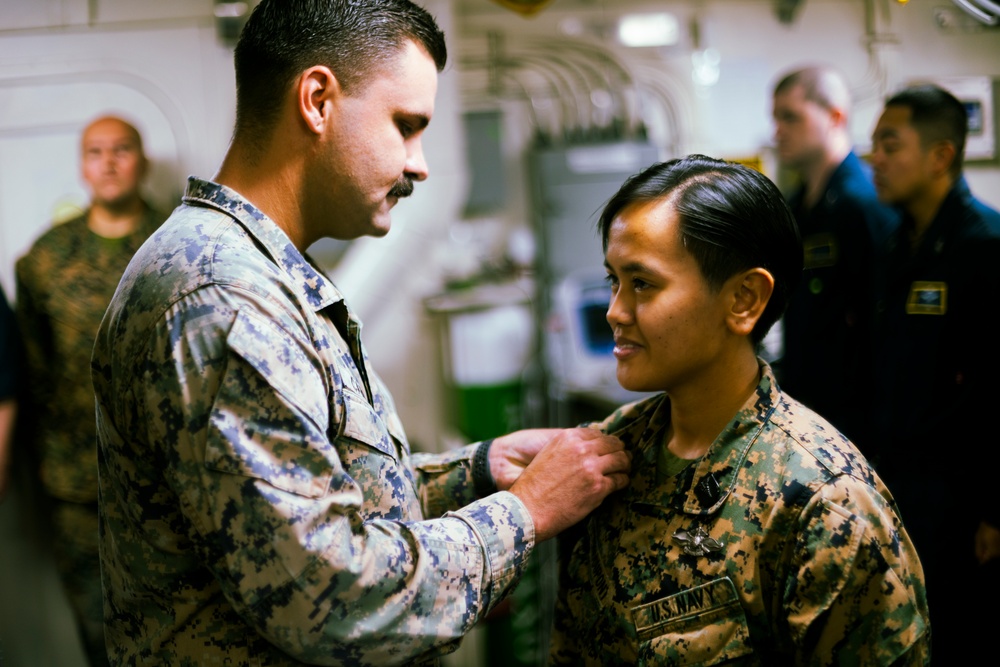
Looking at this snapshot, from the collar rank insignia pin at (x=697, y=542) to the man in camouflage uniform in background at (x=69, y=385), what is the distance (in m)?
2.03

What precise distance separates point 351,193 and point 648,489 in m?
0.69

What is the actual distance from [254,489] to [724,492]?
0.70 m

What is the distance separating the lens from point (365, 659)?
3.60 feet

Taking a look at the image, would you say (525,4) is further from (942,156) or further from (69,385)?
(69,385)

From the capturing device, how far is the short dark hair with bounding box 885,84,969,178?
180 centimetres

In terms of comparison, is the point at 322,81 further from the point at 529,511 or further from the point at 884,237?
the point at 884,237

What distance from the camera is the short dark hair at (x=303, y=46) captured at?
4.05 feet

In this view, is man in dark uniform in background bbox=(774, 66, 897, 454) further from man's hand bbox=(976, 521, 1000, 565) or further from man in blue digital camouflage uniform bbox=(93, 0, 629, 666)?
man in blue digital camouflage uniform bbox=(93, 0, 629, 666)

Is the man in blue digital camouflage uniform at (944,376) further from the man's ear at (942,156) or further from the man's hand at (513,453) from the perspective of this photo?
the man's hand at (513,453)

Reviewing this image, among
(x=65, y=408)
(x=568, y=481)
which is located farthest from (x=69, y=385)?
(x=568, y=481)

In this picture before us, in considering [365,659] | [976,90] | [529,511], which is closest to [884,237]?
[976,90]

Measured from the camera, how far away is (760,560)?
3.97 ft

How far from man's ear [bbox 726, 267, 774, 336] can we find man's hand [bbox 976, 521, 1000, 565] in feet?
3.17

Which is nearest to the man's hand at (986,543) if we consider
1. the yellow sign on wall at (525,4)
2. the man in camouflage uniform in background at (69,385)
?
the yellow sign on wall at (525,4)
